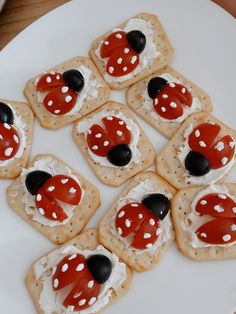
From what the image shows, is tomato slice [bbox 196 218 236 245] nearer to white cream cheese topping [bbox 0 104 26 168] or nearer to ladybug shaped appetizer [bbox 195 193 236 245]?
ladybug shaped appetizer [bbox 195 193 236 245]

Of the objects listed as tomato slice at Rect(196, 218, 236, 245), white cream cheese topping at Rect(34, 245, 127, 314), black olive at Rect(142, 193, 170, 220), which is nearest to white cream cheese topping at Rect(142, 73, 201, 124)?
black olive at Rect(142, 193, 170, 220)

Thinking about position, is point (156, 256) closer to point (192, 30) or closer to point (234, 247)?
point (234, 247)

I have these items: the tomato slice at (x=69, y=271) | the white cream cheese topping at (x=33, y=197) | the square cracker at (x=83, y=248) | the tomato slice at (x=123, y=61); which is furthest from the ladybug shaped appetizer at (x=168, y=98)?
the tomato slice at (x=69, y=271)

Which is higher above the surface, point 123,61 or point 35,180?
point 123,61

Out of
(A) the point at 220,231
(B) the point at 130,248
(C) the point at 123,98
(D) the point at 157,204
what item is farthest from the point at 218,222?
(C) the point at 123,98

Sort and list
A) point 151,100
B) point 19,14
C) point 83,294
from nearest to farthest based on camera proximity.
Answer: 1. point 83,294
2. point 151,100
3. point 19,14

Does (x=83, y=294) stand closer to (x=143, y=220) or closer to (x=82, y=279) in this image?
(x=82, y=279)

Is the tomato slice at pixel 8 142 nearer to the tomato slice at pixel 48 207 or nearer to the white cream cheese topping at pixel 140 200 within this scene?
the tomato slice at pixel 48 207
